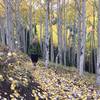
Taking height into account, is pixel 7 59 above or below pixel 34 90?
above

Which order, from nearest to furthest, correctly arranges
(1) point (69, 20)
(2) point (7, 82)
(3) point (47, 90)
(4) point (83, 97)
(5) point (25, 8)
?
(2) point (7, 82) → (3) point (47, 90) → (4) point (83, 97) → (5) point (25, 8) → (1) point (69, 20)

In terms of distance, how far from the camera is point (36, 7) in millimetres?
30953

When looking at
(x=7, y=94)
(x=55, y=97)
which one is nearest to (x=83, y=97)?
(x=55, y=97)

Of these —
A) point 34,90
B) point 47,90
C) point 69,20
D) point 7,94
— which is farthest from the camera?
point 69,20

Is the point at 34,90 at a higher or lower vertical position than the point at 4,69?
lower

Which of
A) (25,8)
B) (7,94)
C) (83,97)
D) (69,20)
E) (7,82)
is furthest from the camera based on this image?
(69,20)

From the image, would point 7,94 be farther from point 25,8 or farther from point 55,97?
point 25,8

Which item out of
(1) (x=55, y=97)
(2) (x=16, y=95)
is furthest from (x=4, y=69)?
(1) (x=55, y=97)

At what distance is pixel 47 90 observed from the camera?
9.04 meters

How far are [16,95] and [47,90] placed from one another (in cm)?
177

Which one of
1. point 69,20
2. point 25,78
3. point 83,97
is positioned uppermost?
point 69,20

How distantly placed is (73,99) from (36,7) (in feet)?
73.6

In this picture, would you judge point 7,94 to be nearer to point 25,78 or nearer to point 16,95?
point 16,95

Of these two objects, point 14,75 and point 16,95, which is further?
point 14,75
